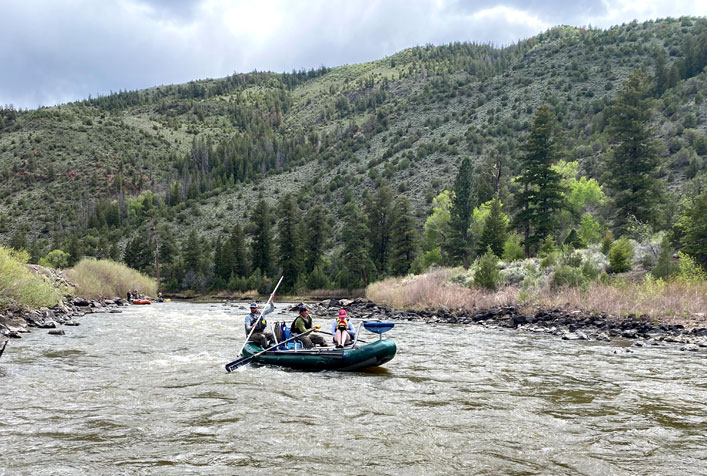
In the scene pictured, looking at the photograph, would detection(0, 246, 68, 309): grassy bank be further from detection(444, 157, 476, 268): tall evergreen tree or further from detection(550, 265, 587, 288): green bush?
detection(444, 157, 476, 268): tall evergreen tree

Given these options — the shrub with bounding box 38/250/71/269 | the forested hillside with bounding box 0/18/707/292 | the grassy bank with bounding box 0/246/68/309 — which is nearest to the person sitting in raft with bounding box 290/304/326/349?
the grassy bank with bounding box 0/246/68/309

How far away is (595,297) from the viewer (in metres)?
24.3

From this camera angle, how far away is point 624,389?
11.4 m

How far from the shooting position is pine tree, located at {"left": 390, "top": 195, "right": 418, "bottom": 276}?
2203 inches

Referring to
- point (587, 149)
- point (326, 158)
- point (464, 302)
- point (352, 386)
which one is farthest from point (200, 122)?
point (352, 386)

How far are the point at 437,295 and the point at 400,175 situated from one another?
60.7 m

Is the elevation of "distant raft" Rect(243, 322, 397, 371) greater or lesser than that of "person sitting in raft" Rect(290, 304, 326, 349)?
lesser

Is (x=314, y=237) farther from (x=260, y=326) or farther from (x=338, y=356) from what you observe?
(x=338, y=356)

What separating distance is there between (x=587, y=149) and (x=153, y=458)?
76.4m

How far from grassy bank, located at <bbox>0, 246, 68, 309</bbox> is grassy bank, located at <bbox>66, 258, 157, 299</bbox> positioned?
53.5 ft

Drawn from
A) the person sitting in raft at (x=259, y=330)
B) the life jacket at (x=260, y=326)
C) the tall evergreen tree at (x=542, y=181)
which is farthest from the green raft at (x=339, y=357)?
the tall evergreen tree at (x=542, y=181)

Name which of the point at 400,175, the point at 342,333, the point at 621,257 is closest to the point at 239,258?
the point at 400,175

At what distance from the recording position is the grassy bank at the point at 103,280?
43.6 meters

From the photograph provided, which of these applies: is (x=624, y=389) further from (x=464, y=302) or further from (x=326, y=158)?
(x=326, y=158)
